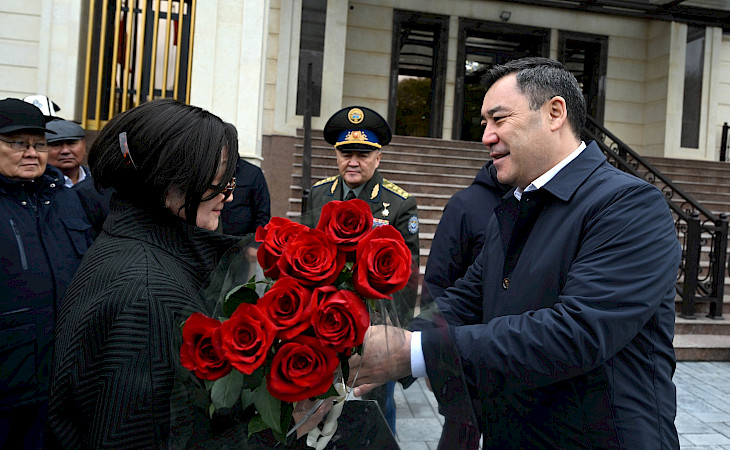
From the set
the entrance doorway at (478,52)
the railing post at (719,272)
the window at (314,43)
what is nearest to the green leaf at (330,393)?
the railing post at (719,272)

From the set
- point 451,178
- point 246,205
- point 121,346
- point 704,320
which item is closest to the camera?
point 121,346

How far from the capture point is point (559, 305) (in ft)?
4.29

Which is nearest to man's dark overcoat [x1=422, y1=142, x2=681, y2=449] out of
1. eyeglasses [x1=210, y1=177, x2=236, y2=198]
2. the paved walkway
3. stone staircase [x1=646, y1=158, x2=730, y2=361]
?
eyeglasses [x1=210, y1=177, x2=236, y2=198]

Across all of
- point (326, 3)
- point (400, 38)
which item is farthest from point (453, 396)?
point (400, 38)

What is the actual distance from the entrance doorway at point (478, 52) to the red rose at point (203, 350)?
38.1 ft

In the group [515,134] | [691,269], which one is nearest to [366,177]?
[515,134]

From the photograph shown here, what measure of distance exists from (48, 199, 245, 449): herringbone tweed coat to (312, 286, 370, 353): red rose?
11.9 inches

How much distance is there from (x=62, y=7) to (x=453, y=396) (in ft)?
23.2

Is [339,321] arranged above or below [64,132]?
below

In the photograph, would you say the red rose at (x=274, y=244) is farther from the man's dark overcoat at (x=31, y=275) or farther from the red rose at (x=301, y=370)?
the man's dark overcoat at (x=31, y=275)

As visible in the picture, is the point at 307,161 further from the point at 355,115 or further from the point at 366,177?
the point at 366,177

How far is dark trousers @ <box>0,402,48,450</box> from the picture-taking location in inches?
94.0

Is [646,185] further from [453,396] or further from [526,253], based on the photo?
[453,396]

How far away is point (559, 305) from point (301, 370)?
2.24 feet
